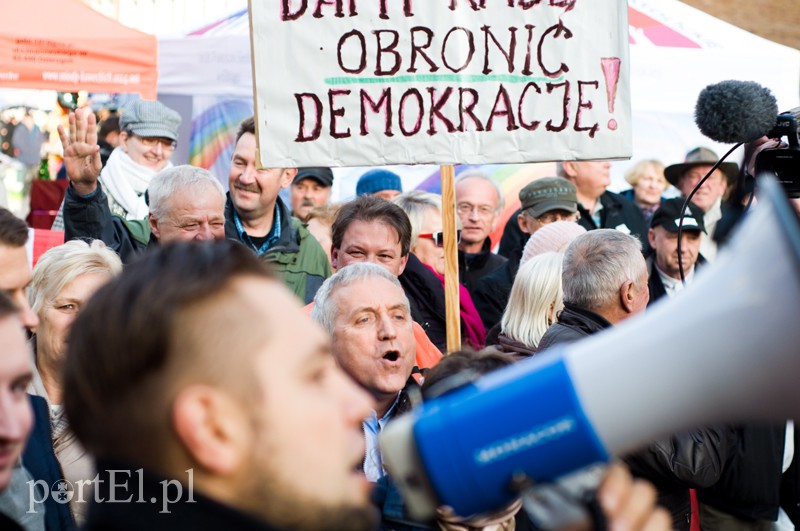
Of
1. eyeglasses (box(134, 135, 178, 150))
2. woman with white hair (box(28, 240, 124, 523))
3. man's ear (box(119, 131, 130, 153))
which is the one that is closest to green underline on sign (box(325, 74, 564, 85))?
woman with white hair (box(28, 240, 124, 523))

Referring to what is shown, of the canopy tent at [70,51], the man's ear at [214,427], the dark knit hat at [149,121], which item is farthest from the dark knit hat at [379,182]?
the man's ear at [214,427]

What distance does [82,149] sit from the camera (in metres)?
4.49

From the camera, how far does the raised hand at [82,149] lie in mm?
4496

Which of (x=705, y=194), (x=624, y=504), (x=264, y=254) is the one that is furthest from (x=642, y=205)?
(x=624, y=504)

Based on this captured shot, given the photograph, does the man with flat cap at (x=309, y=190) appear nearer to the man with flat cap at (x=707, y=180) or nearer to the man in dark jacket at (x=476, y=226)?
the man in dark jacket at (x=476, y=226)

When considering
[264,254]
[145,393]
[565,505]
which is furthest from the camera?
[264,254]

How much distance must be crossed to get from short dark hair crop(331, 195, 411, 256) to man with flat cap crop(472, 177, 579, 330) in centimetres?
100

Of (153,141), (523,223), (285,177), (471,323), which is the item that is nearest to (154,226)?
(285,177)

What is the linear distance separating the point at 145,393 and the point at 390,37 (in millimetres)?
3228

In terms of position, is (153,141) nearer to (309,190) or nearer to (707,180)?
(309,190)

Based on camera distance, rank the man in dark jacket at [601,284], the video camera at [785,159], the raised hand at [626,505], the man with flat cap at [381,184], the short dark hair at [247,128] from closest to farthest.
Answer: the raised hand at [626,505]
the video camera at [785,159]
the man in dark jacket at [601,284]
the short dark hair at [247,128]
the man with flat cap at [381,184]

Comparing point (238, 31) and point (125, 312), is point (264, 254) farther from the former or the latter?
point (238, 31)

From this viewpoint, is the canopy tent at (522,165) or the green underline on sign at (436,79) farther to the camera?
the canopy tent at (522,165)

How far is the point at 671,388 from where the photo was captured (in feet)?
4.91
